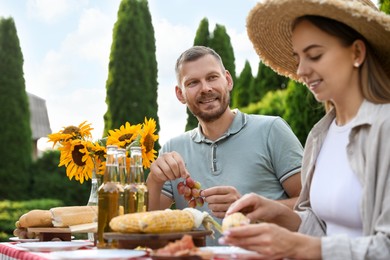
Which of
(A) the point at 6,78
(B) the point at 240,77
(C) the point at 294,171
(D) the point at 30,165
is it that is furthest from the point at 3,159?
(C) the point at 294,171

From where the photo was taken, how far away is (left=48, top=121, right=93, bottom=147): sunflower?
283 centimetres

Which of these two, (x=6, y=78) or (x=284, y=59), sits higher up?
(x=6, y=78)

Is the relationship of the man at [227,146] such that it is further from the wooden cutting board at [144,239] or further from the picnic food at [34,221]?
the wooden cutting board at [144,239]

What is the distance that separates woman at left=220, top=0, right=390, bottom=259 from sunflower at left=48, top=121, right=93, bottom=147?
3.11 feet

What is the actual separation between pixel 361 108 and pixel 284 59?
1.95 ft

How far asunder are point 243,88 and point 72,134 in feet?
41.8

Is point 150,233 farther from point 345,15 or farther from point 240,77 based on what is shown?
point 240,77

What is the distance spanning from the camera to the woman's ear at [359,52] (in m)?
1.99

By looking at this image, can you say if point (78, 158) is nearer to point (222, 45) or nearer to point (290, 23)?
point (290, 23)

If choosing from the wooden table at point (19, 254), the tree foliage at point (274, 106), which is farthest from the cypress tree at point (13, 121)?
the wooden table at point (19, 254)

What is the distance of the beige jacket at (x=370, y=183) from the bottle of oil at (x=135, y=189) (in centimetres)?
72

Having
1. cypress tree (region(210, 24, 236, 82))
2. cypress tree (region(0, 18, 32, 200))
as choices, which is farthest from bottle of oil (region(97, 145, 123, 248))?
cypress tree (region(210, 24, 236, 82))

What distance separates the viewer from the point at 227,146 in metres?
3.29

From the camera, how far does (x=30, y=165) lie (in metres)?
14.4
